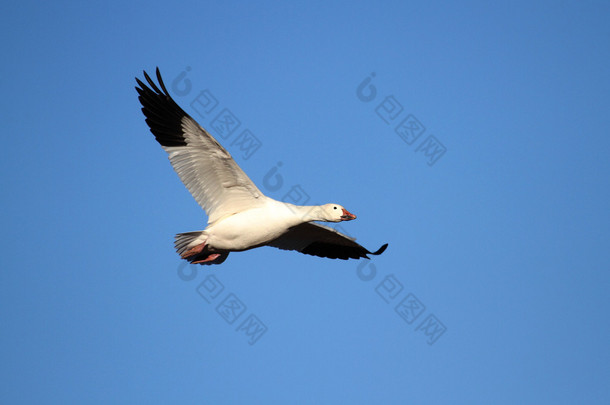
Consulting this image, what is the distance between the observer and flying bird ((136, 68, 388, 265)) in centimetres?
1488

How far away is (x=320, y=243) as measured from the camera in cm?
1764

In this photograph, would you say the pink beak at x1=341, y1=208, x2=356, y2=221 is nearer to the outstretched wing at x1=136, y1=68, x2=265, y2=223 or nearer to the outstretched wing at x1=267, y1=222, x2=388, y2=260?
the outstretched wing at x1=267, y1=222, x2=388, y2=260

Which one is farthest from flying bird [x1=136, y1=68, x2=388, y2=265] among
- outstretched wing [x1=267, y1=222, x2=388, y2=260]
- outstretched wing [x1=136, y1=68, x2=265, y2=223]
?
outstretched wing [x1=267, y1=222, x2=388, y2=260]

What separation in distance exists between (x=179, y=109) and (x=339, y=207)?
3703 mm

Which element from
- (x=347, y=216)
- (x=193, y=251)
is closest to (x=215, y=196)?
(x=193, y=251)

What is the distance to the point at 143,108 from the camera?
15273 mm

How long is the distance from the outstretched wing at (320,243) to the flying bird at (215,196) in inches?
52.3

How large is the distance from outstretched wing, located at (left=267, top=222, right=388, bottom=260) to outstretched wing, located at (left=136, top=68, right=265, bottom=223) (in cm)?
175

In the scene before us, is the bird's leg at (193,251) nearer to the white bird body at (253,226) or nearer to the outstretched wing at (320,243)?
the white bird body at (253,226)

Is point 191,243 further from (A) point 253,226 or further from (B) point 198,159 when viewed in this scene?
(B) point 198,159

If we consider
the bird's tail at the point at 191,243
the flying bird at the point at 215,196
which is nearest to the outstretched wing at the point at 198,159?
the flying bird at the point at 215,196

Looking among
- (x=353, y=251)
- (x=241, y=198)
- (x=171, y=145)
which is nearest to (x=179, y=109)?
(x=171, y=145)

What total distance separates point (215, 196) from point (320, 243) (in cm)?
335

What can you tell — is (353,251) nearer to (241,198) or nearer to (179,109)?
(241,198)
